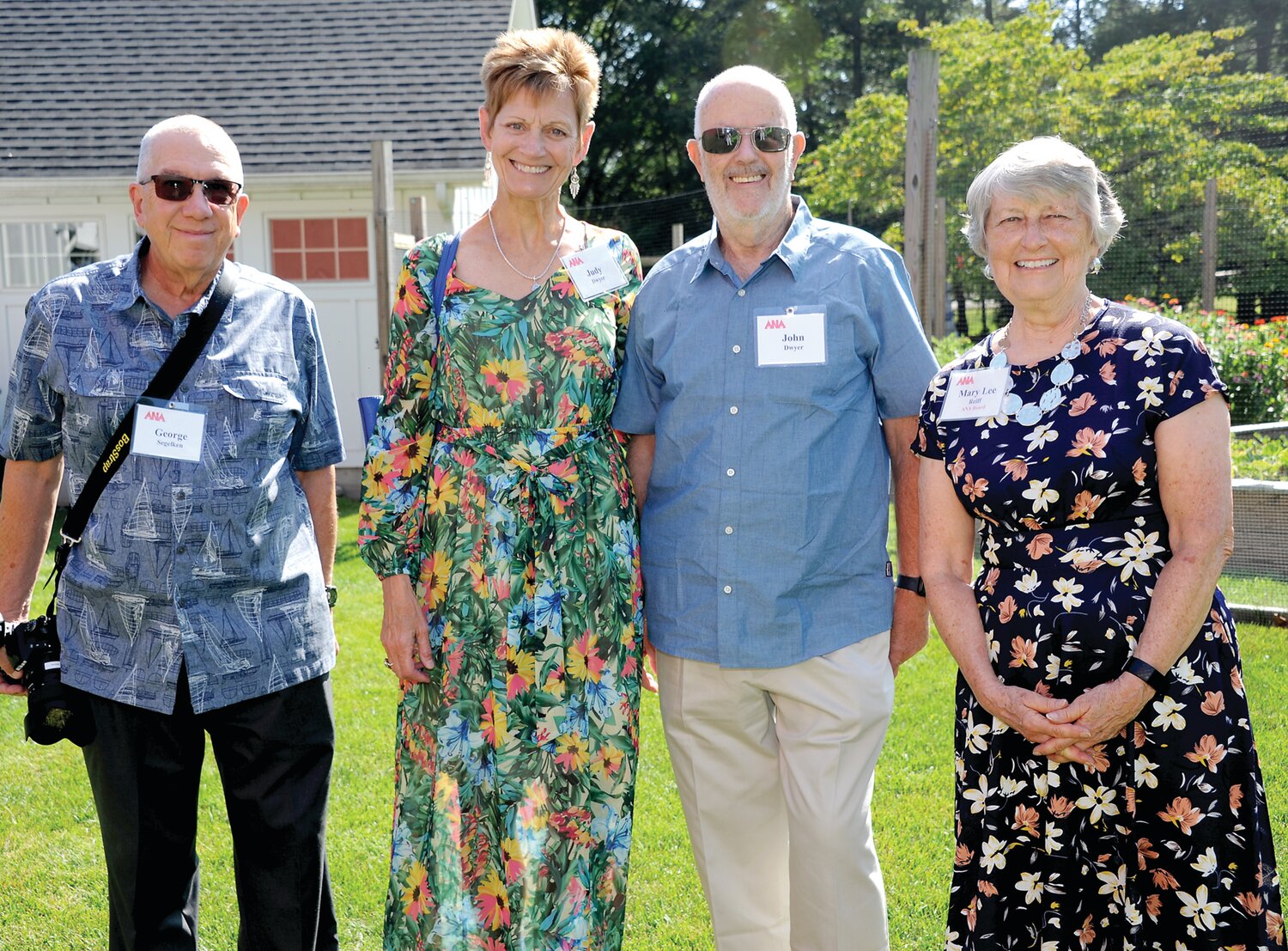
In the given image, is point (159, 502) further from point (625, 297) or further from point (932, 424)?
point (932, 424)

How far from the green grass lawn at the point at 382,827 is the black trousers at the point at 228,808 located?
709 mm

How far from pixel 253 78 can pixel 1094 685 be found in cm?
1269

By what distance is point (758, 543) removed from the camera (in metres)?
2.78

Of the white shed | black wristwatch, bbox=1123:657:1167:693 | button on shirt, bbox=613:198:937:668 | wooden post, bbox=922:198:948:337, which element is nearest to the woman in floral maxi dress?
button on shirt, bbox=613:198:937:668

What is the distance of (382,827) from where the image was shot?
437cm

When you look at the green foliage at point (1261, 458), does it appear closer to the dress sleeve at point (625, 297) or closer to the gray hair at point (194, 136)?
the dress sleeve at point (625, 297)

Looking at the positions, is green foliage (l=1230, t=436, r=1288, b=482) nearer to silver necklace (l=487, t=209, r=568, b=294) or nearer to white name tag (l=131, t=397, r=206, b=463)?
silver necklace (l=487, t=209, r=568, b=294)

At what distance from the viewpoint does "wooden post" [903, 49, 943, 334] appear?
6645 millimetres

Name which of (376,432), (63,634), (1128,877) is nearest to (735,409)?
(376,432)

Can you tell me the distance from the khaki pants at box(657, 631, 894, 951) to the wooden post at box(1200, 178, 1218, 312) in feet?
28.6

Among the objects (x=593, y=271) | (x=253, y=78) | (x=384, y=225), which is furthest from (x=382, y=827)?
(x=253, y=78)

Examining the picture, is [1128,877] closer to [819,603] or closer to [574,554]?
[819,603]

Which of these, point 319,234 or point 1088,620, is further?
point 319,234

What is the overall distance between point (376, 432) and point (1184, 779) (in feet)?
6.37
